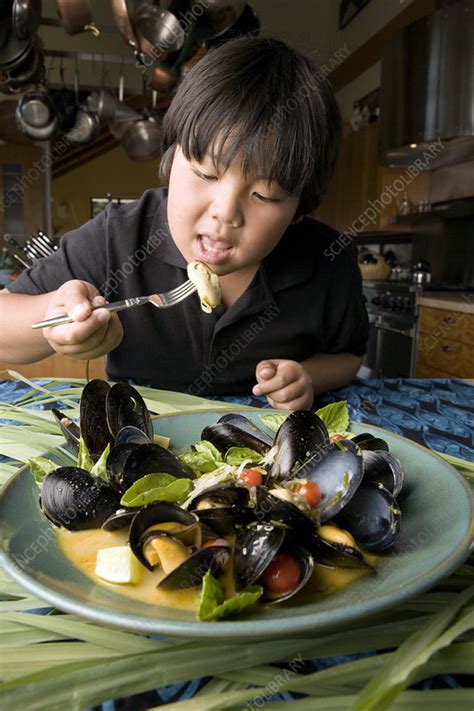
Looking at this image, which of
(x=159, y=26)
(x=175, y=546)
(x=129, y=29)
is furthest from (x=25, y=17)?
(x=175, y=546)

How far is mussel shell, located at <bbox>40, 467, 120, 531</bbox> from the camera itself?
Result: 43 centimetres

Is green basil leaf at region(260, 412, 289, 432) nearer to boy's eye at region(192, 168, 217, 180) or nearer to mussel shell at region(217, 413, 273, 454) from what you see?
mussel shell at region(217, 413, 273, 454)

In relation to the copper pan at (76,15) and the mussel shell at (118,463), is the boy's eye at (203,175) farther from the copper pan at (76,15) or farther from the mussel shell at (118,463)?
the copper pan at (76,15)

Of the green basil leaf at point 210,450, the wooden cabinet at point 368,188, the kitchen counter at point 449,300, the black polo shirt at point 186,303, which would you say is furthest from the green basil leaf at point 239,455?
the wooden cabinet at point 368,188

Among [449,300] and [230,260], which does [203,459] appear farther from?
[449,300]

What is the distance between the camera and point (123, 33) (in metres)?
3.10

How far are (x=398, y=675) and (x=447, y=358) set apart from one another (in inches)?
119

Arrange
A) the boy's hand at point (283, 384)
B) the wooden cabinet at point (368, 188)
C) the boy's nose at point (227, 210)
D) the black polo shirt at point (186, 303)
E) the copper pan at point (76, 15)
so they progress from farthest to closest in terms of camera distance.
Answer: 1. the wooden cabinet at point (368, 188)
2. the copper pan at point (76, 15)
3. the black polo shirt at point (186, 303)
4. the boy's hand at point (283, 384)
5. the boy's nose at point (227, 210)

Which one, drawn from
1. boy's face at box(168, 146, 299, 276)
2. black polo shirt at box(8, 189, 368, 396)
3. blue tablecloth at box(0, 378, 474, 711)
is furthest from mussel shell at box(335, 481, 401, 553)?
black polo shirt at box(8, 189, 368, 396)

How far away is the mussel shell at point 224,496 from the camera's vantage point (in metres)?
0.42

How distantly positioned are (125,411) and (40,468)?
0.35 ft

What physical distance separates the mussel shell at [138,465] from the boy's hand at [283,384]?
1.37 feet

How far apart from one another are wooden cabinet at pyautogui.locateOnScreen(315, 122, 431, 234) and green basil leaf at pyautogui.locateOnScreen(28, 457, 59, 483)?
4.42 m

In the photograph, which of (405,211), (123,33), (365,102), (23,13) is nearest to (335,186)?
(365,102)
